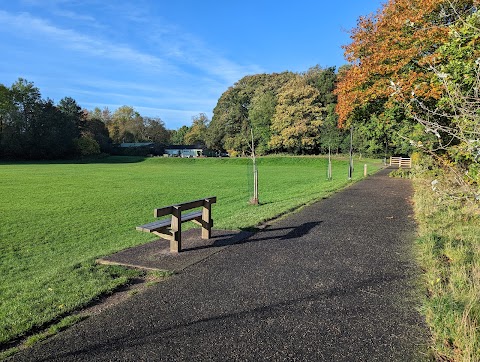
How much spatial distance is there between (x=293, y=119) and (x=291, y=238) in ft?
189

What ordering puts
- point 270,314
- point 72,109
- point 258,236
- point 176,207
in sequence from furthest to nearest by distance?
1. point 72,109
2. point 258,236
3. point 176,207
4. point 270,314

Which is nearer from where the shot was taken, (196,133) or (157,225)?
(157,225)

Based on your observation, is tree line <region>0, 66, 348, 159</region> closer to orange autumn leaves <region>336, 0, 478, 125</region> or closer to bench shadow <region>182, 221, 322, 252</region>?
orange autumn leaves <region>336, 0, 478, 125</region>

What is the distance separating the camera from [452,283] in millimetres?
4277

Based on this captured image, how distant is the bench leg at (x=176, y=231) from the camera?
613 centimetres

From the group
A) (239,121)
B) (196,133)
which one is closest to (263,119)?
(239,121)

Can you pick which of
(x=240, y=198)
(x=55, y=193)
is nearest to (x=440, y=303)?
(x=240, y=198)

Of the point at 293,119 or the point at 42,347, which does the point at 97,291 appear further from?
the point at 293,119

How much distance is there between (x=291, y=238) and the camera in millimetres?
7270

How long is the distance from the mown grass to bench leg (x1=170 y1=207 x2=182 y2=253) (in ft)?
12.6

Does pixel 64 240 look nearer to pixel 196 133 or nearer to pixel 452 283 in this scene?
pixel 452 283

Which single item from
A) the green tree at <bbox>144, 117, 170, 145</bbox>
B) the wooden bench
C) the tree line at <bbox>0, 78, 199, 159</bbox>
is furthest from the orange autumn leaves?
the green tree at <bbox>144, 117, 170, 145</bbox>

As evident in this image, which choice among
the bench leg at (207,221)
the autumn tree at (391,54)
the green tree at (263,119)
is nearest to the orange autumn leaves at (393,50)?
the autumn tree at (391,54)

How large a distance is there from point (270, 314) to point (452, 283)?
2.25 meters
